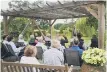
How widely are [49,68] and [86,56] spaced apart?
35.1 inches

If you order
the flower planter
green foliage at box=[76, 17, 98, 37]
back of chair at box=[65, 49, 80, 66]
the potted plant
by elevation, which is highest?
the potted plant

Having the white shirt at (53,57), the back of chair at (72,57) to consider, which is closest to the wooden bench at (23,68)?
the white shirt at (53,57)

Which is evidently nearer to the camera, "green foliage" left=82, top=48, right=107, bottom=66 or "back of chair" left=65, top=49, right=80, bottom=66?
"green foliage" left=82, top=48, right=107, bottom=66

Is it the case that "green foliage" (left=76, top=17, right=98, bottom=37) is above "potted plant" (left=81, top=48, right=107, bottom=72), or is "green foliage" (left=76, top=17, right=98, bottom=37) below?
below

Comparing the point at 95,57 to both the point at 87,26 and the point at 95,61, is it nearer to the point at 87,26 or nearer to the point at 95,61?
the point at 95,61

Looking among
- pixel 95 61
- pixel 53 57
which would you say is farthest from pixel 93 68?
pixel 53 57

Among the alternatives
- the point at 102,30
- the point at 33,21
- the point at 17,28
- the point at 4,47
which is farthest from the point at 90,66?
the point at 17,28

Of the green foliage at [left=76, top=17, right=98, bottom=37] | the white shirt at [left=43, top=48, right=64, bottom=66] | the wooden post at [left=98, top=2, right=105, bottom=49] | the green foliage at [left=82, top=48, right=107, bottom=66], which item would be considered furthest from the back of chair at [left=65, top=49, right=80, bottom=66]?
the green foliage at [left=76, top=17, right=98, bottom=37]

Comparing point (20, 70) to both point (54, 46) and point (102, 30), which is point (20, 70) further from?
point (102, 30)

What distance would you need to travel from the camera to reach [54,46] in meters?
3.98

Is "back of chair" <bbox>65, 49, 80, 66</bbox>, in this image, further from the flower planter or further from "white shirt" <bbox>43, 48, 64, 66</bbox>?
the flower planter

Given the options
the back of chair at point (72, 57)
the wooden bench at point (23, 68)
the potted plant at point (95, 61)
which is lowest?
the back of chair at point (72, 57)

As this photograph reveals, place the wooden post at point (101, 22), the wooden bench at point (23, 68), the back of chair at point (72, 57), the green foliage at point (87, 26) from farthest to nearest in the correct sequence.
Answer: the green foliage at point (87, 26) → the wooden post at point (101, 22) → the back of chair at point (72, 57) → the wooden bench at point (23, 68)

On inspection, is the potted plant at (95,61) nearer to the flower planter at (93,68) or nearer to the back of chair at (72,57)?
the flower planter at (93,68)
